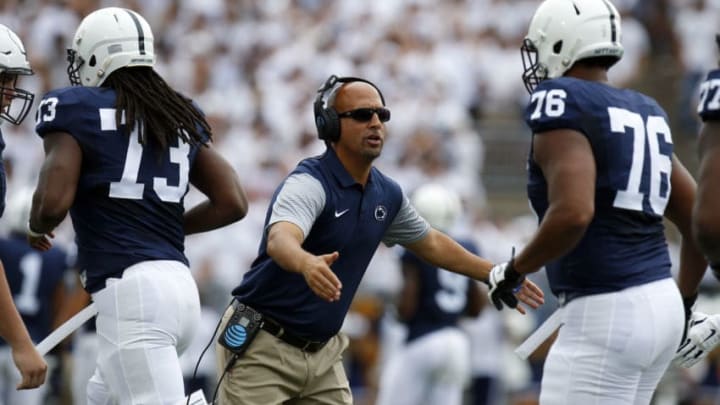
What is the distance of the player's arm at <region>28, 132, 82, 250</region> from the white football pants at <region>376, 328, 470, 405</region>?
183 inches

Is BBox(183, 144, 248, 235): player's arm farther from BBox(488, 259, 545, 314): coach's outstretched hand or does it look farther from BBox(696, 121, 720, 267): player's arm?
BBox(696, 121, 720, 267): player's arm

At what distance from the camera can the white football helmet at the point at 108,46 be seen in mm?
5695

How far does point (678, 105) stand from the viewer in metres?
16.2

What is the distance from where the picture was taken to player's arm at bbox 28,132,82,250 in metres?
5.37

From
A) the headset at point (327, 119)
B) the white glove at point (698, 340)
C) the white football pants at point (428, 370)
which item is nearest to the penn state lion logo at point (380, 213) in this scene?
the headset at point (327, 119)

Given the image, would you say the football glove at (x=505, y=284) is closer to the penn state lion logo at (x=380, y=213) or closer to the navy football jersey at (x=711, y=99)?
the penn state lion logo at (x=380, y=213)

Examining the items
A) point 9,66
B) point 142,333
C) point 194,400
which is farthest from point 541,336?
point 9,66

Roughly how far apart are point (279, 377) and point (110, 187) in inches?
37.9

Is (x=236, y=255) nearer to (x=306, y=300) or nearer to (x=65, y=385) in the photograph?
(x=65, y=385)

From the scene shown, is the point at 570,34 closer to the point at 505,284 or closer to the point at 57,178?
the point at 505,284

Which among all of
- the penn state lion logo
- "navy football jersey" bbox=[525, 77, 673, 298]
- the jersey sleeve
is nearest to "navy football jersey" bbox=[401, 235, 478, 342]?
the penn state lion logo

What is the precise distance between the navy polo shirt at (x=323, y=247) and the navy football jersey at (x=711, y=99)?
139 centimetres

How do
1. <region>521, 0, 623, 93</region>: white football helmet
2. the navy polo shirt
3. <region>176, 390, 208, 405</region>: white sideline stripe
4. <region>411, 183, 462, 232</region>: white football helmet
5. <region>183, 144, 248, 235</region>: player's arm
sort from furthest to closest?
<region>411, 183, 462, 232</region>: white football helmet < <region>183, 144, 248, 235</region>: player's arm < the navy polo shirt < <region>176, 390, 208, 405</region>: white sideline stripe < <region>521, 0, 623, 93</region>: white football helmet

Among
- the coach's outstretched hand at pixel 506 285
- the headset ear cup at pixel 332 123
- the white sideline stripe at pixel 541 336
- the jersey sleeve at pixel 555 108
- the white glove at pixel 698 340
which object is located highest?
the jersey sleeve at pixel 555 108
